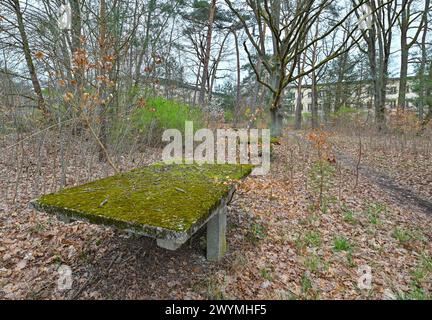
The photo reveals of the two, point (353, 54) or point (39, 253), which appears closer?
point (39, 253)

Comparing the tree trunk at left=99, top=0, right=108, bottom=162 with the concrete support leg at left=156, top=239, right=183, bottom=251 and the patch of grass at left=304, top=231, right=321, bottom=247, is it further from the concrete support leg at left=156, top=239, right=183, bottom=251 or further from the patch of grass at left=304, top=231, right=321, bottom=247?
the patch of grass at left=304, top=231, right=321, bottom=247

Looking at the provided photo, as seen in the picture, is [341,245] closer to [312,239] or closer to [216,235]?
[312,239]

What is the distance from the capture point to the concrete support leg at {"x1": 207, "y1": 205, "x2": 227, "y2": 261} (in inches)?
97.8

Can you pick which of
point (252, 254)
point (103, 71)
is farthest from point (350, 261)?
point (103, 71)

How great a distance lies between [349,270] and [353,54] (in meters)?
19.4

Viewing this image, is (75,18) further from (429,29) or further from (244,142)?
(429,29)

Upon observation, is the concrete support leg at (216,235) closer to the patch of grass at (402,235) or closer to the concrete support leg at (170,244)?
the concrete support leg at (170,244)

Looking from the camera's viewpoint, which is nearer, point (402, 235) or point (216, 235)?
point (216, 235)

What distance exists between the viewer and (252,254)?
2727mm

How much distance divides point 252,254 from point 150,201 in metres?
1.32

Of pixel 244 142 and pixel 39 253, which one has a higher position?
pixel 244 142
